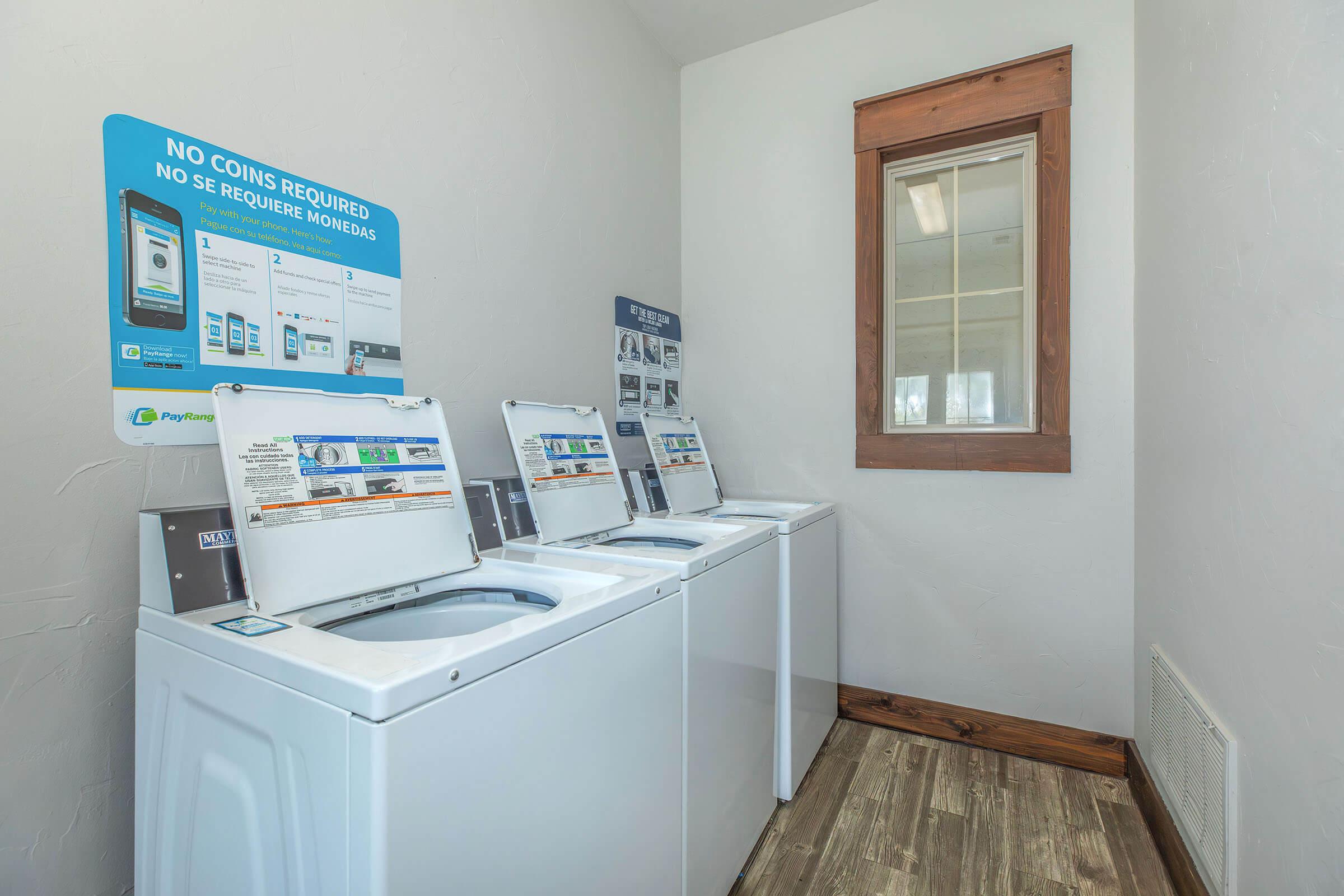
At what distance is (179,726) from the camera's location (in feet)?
2.75

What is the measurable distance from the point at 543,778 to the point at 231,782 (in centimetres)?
39

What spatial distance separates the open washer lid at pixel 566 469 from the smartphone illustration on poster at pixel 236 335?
592 millimetres

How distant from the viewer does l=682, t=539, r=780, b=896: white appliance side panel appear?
1.22m

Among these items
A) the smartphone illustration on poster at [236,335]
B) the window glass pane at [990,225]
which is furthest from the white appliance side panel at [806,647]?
the smartphone illustration on poster at [236,335]

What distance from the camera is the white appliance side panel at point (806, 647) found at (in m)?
1.74

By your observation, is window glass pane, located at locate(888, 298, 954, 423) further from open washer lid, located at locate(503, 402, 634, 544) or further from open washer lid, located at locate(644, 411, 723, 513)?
open washer lid, located at locate(503, 402, 634, 544)

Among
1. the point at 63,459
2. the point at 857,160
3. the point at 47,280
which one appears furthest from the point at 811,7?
the point at 63,459

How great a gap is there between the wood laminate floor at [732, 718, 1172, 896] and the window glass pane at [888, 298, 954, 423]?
123 centimetres

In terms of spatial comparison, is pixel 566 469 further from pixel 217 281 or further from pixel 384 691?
pixel 384 691

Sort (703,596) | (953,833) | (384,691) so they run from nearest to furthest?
(384,691), (703,596), (953,833)

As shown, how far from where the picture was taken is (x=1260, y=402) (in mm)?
1060

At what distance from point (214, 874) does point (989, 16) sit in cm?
297

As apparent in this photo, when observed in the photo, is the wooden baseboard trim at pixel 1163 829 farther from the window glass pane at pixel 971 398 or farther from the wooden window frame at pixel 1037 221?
the window glass pane at pixel 971 398

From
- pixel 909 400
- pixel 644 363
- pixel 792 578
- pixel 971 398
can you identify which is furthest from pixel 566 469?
pixel 971 398
